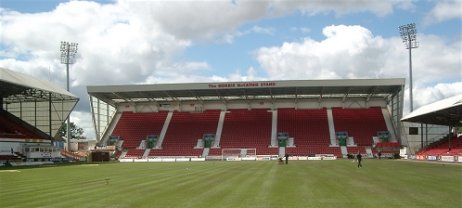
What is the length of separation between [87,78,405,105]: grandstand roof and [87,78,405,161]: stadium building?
154 mm

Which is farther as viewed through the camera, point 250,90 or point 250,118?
point 250,118

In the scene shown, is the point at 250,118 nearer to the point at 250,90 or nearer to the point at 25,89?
the point at 250,90

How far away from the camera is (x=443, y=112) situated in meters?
57.0

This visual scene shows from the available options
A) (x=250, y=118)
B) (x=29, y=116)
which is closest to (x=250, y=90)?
(x=250, y=118)

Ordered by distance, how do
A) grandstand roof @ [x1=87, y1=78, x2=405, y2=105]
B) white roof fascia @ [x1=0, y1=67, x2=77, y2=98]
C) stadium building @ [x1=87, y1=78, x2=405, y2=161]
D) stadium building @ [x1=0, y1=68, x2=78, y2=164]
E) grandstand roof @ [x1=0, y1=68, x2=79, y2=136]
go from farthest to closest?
stadium building @ [x1=87, y1=78, x2=405, y2=161] → grandstand roof @ [x1=87, y1=78, x2=405, y2=105] → grandstand roof @ [x1=0, y1=68, x2=79, y2=136] → stadium building @ [x1=0, y1=68, x2=78, y2=164] → white roof fascia @ [x1=0, y1=67, x2=77, y2=98]

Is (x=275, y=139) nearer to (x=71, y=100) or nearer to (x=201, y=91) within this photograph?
(x=201, y=91)

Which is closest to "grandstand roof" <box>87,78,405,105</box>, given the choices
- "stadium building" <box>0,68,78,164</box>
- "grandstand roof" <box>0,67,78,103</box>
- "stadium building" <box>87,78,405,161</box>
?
"stadium building" <box>87,78,405,161</box>

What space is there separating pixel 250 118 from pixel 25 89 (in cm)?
3919

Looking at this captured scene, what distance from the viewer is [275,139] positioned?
81.1 metres

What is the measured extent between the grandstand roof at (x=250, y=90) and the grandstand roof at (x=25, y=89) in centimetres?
1365

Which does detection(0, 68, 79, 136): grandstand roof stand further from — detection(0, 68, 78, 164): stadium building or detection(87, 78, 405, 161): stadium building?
detection(87, 78, 405, 161): stadium building

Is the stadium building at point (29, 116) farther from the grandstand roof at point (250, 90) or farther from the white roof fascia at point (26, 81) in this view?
the grandstand roof at point (250, 90)

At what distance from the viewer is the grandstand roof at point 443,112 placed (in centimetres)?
5066

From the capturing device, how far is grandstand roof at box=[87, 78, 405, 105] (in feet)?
248
